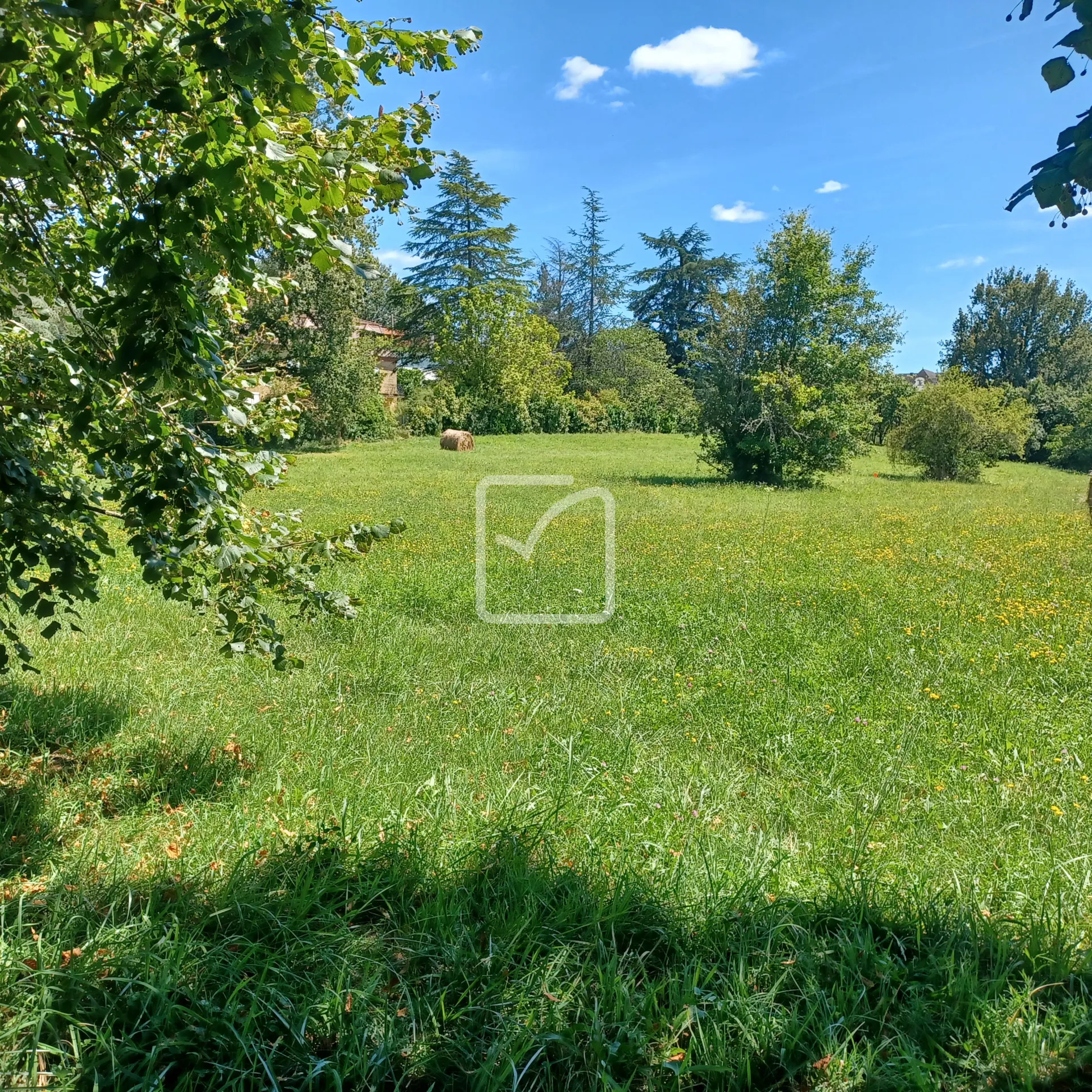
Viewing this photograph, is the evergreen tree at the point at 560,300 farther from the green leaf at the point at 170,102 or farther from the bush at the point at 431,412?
the green leaf at the point at 170,102

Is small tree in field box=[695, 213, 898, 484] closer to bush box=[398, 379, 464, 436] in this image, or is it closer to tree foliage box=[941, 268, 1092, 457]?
bush box=[398, 379, 464, 436]

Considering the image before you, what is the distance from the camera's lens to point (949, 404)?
22.7 m

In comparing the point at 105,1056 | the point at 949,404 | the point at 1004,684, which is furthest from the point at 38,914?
the point at 949,404

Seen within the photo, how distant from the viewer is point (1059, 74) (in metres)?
1.76

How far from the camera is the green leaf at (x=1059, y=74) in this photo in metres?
1.76

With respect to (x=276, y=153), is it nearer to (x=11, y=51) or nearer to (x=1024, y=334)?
(x=11, y=51)

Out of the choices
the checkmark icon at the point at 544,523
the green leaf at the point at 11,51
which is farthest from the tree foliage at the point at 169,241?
the checkmark icon at the point at 544,523

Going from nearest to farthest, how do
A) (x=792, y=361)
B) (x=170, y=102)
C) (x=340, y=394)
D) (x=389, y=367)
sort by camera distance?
1. (x=170, y=102)
2. (x=792, y=361)
3. (x=340, y=394)
4. (x=389, y=367)

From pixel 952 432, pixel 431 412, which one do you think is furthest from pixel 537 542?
pixel 431 412

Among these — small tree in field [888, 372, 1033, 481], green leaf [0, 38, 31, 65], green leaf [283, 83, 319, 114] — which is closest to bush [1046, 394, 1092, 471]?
small tree in field [888, 372, 1033, 481]

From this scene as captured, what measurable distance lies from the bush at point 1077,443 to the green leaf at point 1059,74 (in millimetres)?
37015

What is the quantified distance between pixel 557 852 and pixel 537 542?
7.90 meters

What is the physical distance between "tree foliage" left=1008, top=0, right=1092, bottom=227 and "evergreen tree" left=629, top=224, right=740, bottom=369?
179 feet

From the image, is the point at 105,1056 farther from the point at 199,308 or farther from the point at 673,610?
the point at 673,610
